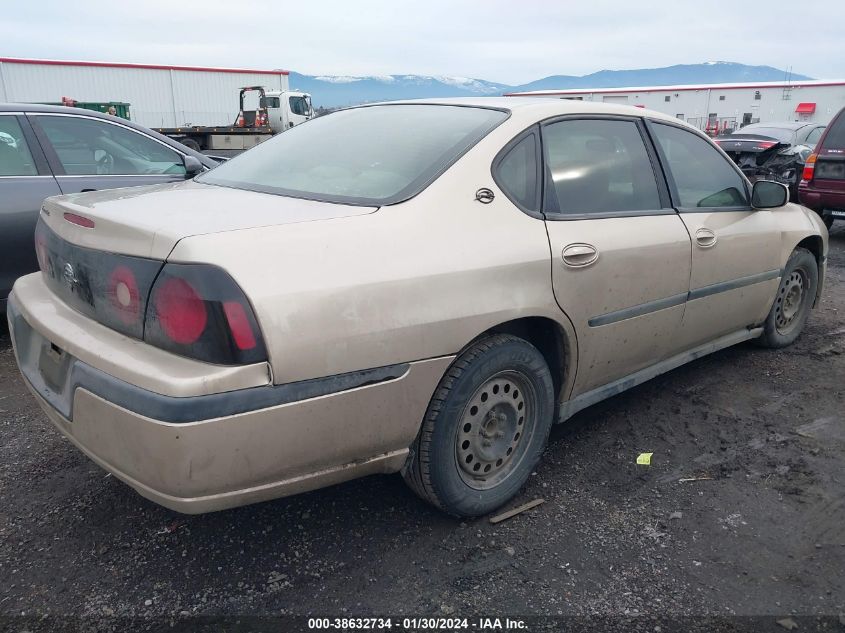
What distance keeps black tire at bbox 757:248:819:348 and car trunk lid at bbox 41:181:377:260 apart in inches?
125

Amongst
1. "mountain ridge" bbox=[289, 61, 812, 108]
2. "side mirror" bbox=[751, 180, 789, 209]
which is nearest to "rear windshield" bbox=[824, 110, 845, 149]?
"side mirror" bbox=[751, 180, 789, 209]

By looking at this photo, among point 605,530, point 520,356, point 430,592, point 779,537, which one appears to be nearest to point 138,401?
point 430,592

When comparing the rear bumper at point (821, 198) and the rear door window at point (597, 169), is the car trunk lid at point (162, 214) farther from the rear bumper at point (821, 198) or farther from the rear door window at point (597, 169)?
the rear bumper at point (821, 198)

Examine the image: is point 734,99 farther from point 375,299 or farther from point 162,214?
point 162,214

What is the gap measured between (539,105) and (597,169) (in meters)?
0.39

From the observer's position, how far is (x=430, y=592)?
2.20 m

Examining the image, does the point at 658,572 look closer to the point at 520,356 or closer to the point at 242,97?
the point at 520,356

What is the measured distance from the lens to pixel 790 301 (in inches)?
175

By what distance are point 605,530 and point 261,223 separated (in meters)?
1.69

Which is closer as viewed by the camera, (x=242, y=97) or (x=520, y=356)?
(x=520, y=356)

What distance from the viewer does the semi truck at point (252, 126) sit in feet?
61.6

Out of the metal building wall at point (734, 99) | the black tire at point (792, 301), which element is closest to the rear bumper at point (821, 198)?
the black tire at point (792, 301)

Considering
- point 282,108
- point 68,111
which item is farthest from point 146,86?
point 68,111

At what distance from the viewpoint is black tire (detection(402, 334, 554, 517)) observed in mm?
2330
